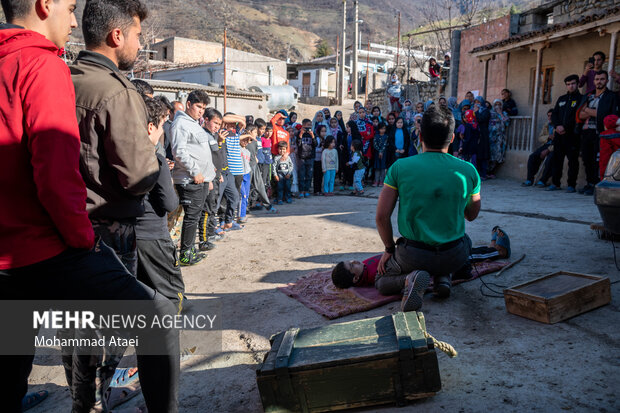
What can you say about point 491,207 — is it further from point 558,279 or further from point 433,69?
point 433,69

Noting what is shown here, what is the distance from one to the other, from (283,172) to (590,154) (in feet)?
21.0

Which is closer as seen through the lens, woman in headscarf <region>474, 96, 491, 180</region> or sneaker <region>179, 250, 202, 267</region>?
sneaker <region>179, 250, 202, 267</region>

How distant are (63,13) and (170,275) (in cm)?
217

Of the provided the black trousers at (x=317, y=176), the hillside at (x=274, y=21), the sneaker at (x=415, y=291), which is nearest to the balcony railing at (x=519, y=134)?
the black trousers at (x=317, y=176)

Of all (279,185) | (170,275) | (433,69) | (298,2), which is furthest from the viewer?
(298,2)

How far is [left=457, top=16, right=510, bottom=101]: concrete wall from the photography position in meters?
15.0

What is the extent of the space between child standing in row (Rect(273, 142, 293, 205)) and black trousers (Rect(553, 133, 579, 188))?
6.04 metres

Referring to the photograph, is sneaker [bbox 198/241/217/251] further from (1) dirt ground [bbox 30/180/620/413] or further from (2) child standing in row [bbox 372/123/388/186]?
(2) child standing in row [bbox 372/123/388/186]

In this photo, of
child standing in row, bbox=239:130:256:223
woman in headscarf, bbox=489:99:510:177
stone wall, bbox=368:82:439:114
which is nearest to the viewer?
child standing in row, bbox=239:130:256:223

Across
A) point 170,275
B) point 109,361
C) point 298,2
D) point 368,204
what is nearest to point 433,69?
point 368,204

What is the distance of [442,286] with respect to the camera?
3.76m

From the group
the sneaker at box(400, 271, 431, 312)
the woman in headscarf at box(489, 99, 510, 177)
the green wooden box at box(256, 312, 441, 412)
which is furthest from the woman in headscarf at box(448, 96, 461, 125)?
the green wooden box at box(256, 312, 441, 412)

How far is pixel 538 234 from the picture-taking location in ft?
19.4

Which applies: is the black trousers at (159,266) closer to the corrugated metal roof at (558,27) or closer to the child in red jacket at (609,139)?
the child in red jacket at (609,139)
